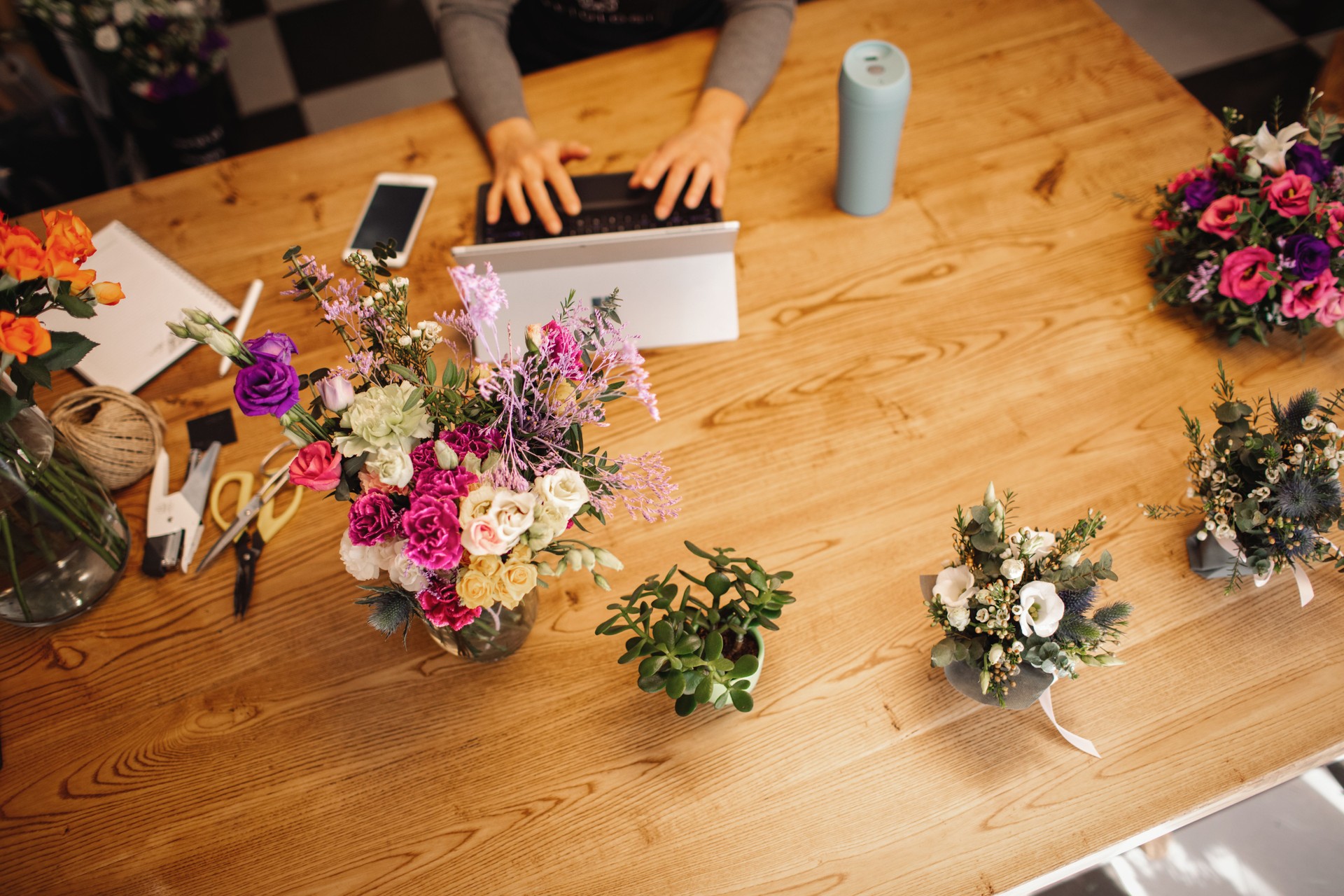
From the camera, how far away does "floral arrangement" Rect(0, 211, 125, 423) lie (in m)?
0.69

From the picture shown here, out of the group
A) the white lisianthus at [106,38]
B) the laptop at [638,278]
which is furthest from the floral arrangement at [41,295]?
the white lisianthus at [106,38]

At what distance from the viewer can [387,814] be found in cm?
84

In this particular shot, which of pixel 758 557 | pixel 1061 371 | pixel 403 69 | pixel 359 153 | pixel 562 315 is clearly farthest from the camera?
pixel 403 69

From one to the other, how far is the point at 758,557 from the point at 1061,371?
1.48 ft

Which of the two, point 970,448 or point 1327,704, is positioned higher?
point 970,448

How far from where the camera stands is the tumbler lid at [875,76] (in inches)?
39.9

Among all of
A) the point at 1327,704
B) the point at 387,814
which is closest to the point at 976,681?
the point at 1327,704

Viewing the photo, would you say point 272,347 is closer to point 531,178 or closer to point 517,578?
point 517,578

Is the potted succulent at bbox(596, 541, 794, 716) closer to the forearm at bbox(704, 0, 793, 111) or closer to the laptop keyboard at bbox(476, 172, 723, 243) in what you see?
the laptop keyboard at bbox(476, 172, 723, 243)

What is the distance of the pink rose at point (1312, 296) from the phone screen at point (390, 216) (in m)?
1.10

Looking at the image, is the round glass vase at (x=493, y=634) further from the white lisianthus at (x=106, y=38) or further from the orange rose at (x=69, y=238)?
the white lisianthus at (x=106, y=38)

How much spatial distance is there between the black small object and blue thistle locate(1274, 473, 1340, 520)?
116 cm

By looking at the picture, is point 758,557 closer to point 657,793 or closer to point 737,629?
point 737,629

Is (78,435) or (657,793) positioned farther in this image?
(78,435)
